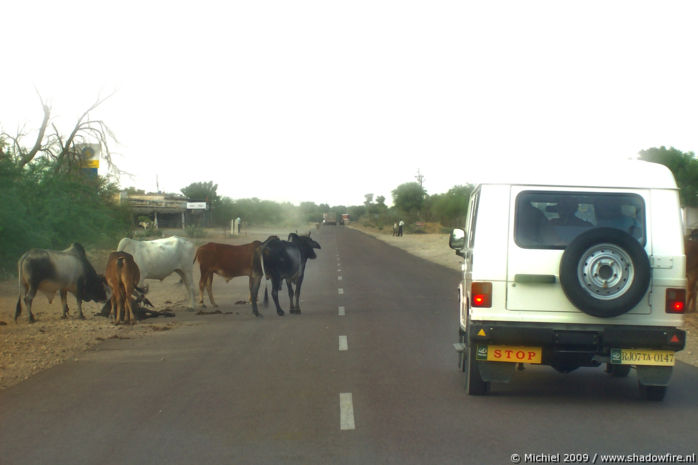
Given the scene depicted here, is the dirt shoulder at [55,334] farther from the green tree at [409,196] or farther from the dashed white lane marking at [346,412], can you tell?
the green tree at [409,196]

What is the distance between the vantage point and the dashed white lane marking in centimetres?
730

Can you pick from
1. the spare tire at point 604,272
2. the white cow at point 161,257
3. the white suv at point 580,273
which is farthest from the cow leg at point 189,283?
the spare tire at point 604,272

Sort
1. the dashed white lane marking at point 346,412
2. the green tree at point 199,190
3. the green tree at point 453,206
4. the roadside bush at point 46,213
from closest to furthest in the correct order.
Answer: the dashed white lane marking at point 346,412, the roadside bush at point 46,213, the green tree at point 453,206, the green tree at point 199,190

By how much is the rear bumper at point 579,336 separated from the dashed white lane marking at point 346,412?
1.40 meters

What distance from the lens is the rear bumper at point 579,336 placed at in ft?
25.5

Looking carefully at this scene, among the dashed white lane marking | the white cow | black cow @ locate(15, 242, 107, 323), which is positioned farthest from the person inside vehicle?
the white cow

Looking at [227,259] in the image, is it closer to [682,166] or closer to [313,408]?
[313,408]

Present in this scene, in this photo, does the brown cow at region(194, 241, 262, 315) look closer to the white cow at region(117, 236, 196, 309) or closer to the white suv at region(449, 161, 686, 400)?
the white cow at region(117, 236, 196, 309)

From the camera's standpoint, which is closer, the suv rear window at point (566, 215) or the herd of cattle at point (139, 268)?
the suv rear window at point (566, 215)

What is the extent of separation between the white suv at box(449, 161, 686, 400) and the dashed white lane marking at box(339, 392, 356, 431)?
52.3 inches

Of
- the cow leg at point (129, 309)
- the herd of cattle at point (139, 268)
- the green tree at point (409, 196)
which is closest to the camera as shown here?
the herd of cattle at point (139, 268)

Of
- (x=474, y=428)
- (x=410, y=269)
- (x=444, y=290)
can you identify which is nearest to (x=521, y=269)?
(x=474, y=428)

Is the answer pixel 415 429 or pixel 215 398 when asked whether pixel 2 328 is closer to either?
pixel 215 398

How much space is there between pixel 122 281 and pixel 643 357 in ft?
33.6
